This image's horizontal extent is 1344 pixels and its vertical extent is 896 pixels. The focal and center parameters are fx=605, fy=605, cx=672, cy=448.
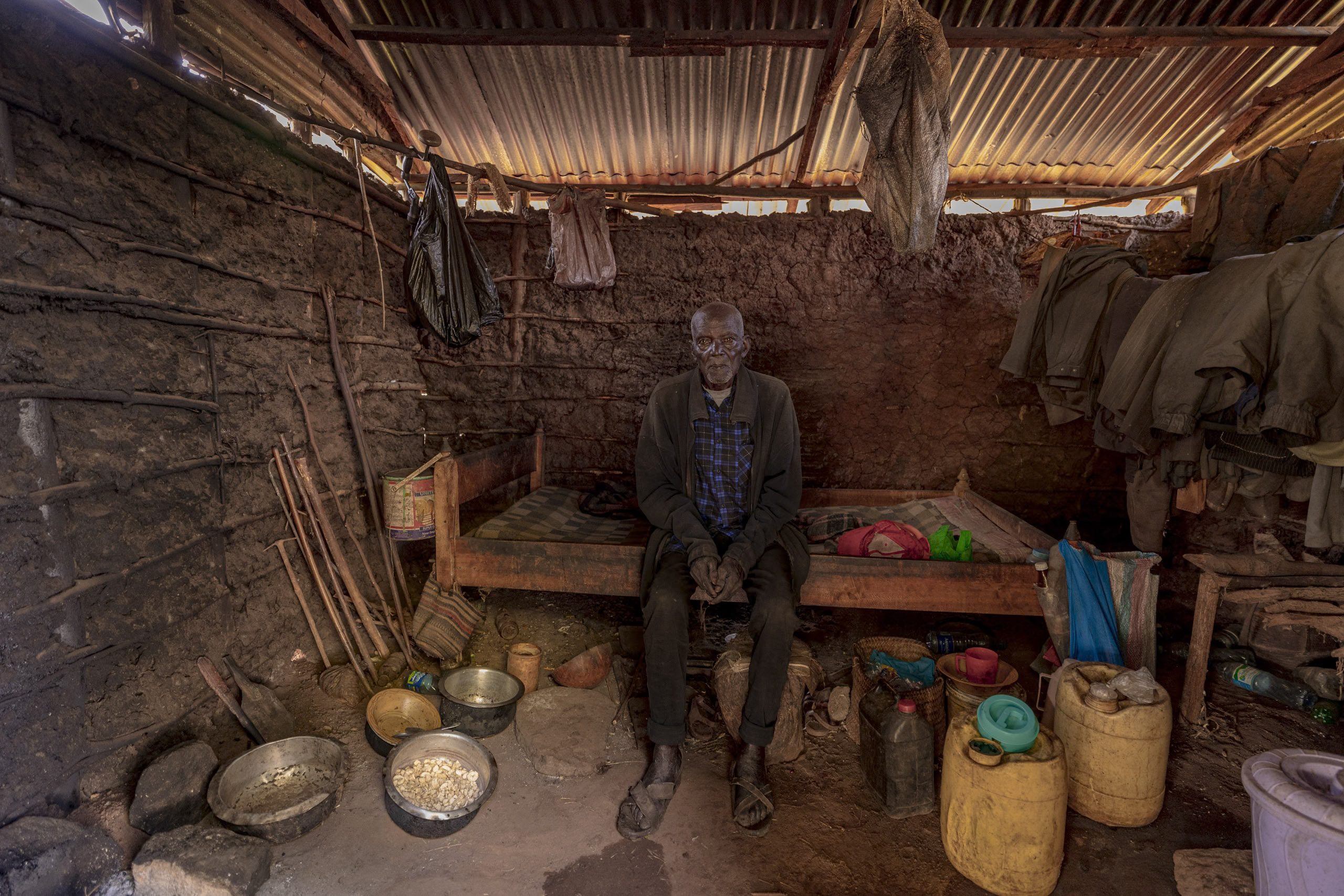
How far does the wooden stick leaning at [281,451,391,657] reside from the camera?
118 inches

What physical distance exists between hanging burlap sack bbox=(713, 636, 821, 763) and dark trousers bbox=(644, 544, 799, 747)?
15 centimetres

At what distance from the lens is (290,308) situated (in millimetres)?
3035

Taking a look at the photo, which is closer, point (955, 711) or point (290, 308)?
point (955, 711)

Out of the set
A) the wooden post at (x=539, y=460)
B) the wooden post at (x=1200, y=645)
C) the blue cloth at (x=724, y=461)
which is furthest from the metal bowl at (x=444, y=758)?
the wooden post at (x=1200, y=645)

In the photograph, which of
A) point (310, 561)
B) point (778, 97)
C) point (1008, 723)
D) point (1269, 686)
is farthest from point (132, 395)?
point (1269, 686)

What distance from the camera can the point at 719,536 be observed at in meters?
2.94

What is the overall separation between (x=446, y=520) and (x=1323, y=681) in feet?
14.0

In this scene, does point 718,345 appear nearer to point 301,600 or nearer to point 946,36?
point 946,36

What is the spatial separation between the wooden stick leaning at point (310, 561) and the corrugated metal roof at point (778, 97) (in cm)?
235

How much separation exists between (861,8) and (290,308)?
315cm

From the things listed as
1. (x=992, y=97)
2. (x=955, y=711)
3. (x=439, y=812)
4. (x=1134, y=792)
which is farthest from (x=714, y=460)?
(x=992, y=97)

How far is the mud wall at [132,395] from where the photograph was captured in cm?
188

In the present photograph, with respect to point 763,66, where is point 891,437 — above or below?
below

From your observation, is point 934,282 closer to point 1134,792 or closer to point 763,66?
point 763,66
